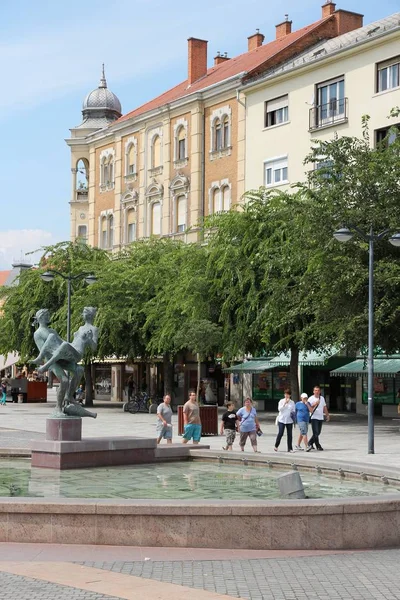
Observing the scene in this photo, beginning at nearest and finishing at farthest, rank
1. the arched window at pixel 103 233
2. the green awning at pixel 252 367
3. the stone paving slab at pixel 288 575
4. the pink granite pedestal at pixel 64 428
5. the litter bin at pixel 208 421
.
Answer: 1. the stone paving slab at pixel 288 575
2. the pink granite pedestal at pixel 64 428
3. the litter bin at pixel 208 421
4. the green awning at pixel 252 367
5. the arched window at pixel 103 233

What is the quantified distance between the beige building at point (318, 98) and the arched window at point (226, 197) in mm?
1665

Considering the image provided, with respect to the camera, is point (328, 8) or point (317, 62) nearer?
point (317, 62)

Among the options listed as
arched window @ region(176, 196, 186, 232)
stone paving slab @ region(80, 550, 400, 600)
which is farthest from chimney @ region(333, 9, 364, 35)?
stone paving slab @ region(80, 550, 400, 600)

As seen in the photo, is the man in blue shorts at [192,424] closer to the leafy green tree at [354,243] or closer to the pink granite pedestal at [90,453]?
the pink granite pedestal at [90,453]

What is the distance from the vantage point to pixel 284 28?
58719mm

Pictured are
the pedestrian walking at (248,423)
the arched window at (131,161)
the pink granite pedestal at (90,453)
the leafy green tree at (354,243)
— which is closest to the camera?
the pink granite pedestal at (90,453)

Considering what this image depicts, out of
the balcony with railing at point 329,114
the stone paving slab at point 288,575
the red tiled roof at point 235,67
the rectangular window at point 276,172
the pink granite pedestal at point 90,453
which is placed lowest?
the stone paving slab at point 288,575

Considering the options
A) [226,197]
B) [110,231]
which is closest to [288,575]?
[226,197]

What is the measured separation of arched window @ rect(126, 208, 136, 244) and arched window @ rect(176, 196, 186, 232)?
16.6ft

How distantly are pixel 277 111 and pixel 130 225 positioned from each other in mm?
14942

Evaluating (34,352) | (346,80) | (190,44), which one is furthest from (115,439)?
(190,44)

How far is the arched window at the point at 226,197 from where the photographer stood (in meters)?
53.2

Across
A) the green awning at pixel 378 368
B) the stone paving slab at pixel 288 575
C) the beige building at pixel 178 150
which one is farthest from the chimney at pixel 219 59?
the stone paving slab at pixel 288 575

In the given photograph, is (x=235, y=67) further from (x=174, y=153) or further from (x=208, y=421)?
(x=208, y=421)
